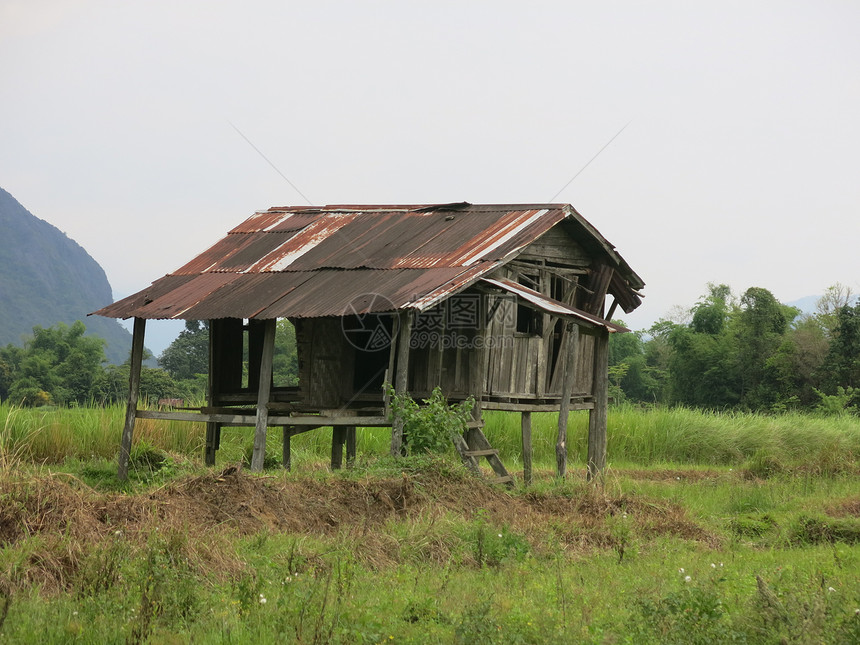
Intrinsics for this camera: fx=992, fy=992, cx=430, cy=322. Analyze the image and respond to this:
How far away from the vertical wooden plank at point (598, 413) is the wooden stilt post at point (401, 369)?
3.88m

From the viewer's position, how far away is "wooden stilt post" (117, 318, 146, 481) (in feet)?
49.4

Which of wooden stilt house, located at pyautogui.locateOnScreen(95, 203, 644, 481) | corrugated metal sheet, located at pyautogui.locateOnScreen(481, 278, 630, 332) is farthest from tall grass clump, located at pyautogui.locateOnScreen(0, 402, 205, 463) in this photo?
corrugated metal sheet, located at pyautogui.locateOnScreen(481, 278, 630, 332)

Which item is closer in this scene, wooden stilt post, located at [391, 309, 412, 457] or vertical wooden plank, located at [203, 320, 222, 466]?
wooden stilt post, located at [391, 309, 412, 457]

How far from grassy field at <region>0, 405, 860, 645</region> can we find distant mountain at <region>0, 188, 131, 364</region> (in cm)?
13757

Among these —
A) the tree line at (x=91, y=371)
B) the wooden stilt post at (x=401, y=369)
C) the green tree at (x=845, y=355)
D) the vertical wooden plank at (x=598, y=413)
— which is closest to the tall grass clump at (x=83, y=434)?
the wooden stilt post at (x=401, y=369)

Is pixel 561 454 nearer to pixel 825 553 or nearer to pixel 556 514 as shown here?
pixel 556 514

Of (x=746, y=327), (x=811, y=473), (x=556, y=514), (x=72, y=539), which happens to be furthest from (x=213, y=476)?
(x=746, y=327)

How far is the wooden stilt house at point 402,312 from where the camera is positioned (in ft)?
43.4

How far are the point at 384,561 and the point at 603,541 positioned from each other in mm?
2700

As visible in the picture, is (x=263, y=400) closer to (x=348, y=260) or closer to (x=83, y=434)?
(x=348, y=260)

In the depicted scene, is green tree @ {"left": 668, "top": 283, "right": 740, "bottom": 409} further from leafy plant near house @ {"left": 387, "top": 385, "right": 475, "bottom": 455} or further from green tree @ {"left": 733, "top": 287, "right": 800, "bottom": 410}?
leafy plant near house @ {"left": 387, "top": 385, "right": 475, "bottom": 455}

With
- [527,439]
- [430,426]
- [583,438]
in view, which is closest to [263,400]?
[430,426]

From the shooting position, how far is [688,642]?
6.08m

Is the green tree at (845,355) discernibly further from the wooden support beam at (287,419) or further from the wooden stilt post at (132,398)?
the wooden stilt post at (132,398)
